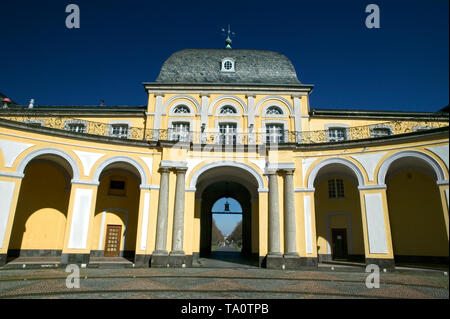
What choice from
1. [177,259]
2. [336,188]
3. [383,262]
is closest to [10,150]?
[177,259]

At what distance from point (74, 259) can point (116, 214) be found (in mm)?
5687

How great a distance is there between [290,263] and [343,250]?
664 cm

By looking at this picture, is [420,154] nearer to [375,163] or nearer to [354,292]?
A: [375,163]

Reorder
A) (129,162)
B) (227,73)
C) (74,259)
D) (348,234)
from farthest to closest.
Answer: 1. (227,73)
2. (348,234)
3. (129,162)
4. (74,259)

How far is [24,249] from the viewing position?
17625 millimetres

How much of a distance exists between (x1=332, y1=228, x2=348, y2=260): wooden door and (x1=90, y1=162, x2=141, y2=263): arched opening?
13.8 meters

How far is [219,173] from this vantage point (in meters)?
19.0

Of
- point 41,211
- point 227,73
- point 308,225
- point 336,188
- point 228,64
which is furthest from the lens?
point 228,64

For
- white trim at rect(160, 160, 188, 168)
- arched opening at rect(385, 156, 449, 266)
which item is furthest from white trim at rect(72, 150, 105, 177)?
arched opening at rect(385, 156, 449, 266)

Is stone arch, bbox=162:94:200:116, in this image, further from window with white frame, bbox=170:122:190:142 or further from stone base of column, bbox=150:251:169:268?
stone base of column, bbox=150:251:169:268

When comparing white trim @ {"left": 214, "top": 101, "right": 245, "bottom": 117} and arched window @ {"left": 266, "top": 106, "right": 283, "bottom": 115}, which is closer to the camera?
white trim @ {"left": 214, "top": 101, "right": 245, "bottom": 117}

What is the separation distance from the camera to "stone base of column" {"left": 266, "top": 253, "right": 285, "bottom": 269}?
15.3m

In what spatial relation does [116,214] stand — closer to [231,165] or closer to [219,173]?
[219,173]
